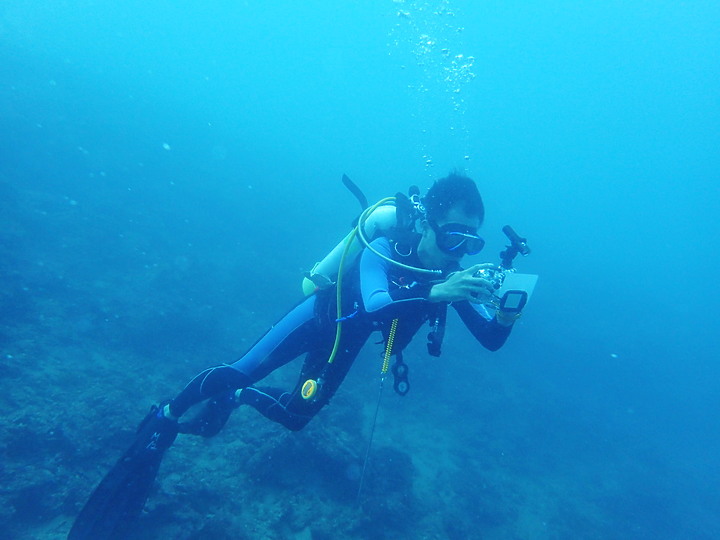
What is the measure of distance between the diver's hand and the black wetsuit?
147mm

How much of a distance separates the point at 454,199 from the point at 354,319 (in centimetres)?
134

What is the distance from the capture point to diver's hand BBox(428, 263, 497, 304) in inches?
88.2

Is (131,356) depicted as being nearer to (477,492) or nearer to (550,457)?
(477,492)

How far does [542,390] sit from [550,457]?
454 centimetres

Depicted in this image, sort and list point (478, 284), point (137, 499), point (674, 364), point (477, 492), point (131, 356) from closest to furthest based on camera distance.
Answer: point (478, 284), point (137, 499), point (131, 356), point (477, 492), point (674, 364)

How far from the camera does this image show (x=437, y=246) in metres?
2.95

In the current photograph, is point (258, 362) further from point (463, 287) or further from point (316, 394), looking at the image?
A: point (463, 287)

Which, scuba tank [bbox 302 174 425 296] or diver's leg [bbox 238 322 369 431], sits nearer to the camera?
scuba tank [bbox 302 174 425 296]

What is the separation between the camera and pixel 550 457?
1151 centimetres

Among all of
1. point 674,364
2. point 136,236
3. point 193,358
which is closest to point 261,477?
point 193,358

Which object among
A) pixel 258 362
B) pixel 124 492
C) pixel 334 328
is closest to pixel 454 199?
pixel 334 328

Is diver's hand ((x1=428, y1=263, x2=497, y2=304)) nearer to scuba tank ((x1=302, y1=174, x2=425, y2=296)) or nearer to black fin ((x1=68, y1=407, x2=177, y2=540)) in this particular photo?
scuba tank ((x1=302, y1=174, x2=425, y2=296))

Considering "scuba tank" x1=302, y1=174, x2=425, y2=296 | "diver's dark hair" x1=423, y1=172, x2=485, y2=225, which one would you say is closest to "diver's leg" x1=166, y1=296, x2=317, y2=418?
"scuba tank" x1=302, y1=174, x2=425, y2=296

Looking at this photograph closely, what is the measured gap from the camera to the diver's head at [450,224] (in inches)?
115
